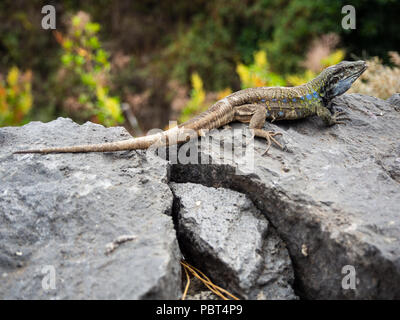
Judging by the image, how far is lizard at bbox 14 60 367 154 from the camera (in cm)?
299

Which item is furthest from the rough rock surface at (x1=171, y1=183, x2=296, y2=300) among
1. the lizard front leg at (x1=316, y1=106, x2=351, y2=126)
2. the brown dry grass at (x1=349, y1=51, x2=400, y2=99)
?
the brown dry grass at (x1=349, y1=51, x2=400, y2=99)

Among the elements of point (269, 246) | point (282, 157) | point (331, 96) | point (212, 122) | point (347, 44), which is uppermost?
point (347, 44)

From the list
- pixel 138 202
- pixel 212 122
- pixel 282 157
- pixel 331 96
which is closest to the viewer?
pixel 138 202

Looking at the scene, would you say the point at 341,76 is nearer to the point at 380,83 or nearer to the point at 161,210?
the point at 380,83

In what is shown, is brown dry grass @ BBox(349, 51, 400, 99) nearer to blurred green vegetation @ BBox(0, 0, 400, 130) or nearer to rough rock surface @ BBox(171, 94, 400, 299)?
blurred green vegetation @ BBox(0, 0, 400, 130)

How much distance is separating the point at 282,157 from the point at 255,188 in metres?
0.42

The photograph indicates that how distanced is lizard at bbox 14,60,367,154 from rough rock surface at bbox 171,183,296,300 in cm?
54

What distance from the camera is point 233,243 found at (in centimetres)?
246

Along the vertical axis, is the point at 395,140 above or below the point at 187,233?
above

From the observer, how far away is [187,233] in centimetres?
259

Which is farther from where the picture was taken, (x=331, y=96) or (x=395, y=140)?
(x=331, y=96)

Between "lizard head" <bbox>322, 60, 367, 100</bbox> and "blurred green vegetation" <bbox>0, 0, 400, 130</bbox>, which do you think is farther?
"blurred green vegetation" <bbox>0, 0, 400, 130</bbox>
